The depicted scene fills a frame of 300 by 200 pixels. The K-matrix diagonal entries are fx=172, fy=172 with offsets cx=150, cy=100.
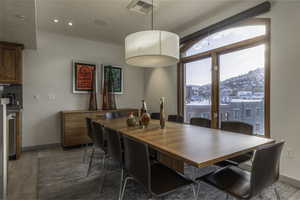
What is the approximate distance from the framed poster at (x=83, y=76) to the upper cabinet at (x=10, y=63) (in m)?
1.15

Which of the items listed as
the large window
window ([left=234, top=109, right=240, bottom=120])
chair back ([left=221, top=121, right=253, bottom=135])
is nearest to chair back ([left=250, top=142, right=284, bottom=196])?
chair back ([left=221, top=121, right=253, bottom=135])

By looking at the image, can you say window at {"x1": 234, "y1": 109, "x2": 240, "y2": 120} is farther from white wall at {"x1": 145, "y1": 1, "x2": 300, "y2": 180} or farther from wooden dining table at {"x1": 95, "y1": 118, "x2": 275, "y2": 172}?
wooden dining table at {"x1": 95, "y1": 118, "x2": 275, "y2": 172}

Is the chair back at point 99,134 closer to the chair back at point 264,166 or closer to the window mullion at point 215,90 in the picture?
the chair back at point 264,166

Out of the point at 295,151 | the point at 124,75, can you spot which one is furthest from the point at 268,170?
the point at 124,75

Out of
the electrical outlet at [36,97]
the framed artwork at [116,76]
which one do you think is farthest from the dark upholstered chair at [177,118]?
the electrical outlet at [36,97]

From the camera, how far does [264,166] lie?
50.7 inches

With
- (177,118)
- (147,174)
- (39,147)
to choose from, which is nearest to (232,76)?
(177,118)

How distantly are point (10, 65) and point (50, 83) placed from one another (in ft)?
2.86

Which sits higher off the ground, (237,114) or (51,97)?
(51,97)

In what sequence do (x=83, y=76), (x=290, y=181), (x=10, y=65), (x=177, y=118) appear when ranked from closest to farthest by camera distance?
(x=290, y=181), (x=177, y=118), (x=10, y=65), (x=83, y=76)

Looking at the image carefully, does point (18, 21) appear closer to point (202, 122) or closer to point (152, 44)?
point (152, 44)

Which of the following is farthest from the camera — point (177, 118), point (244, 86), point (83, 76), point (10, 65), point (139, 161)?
point (83, 76)

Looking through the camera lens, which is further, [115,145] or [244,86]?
[244,86]

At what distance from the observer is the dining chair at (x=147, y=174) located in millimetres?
1341
